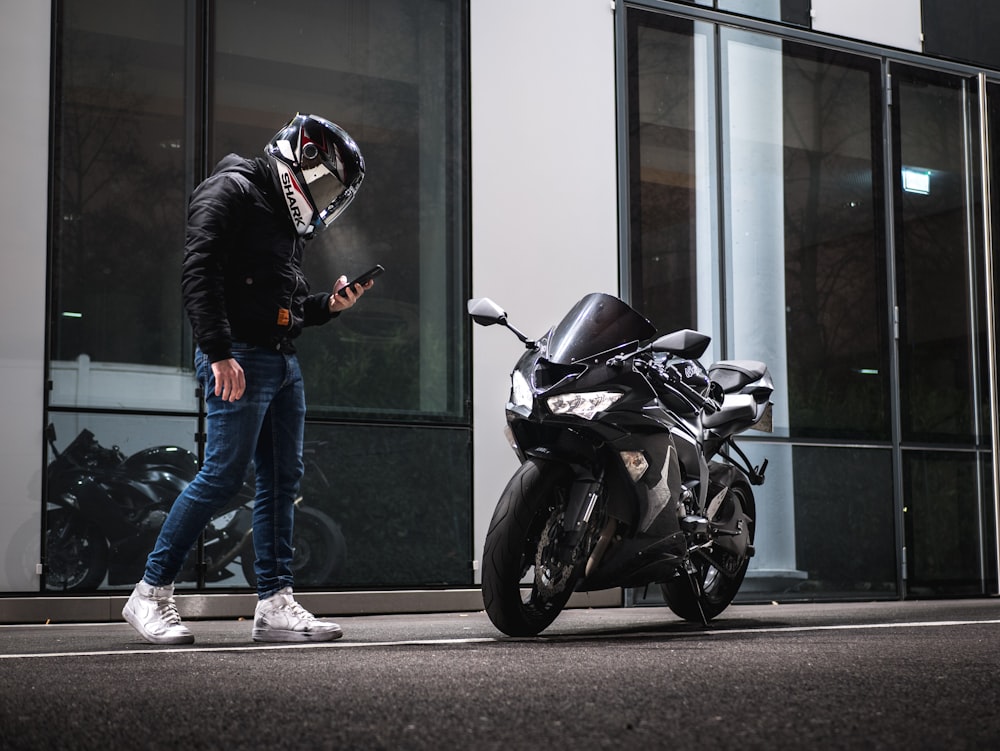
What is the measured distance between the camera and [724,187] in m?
10.1

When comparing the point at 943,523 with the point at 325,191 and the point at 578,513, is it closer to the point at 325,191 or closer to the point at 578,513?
the point at 578,513

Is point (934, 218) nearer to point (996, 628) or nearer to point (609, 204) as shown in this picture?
point (609, 204)

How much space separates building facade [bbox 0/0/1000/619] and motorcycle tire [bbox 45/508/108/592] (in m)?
0.01

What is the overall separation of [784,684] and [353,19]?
668cm

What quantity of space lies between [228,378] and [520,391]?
1105 mm

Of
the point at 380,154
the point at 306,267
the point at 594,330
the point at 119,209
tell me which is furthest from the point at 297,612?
the point at 380,154

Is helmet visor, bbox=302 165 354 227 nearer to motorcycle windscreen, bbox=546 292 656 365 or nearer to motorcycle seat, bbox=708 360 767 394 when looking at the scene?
motorcycle windscreen, bbox=546 292 656 365

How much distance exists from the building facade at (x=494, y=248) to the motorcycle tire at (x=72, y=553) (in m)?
0.01

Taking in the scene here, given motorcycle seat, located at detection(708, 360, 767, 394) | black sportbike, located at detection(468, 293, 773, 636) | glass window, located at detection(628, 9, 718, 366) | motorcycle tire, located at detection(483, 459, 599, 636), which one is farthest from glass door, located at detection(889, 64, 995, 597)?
motorcycle tire, located at detection(483, 459, 599, 636)

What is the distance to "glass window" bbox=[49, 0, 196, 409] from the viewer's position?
778 centimetres

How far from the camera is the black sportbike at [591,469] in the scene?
4922 millimetres

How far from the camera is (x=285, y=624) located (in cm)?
507

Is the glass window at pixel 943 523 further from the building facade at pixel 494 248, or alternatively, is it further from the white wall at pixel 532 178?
the white wall at pixel 532 178

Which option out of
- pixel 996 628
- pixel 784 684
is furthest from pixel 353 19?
pixel 784 684
